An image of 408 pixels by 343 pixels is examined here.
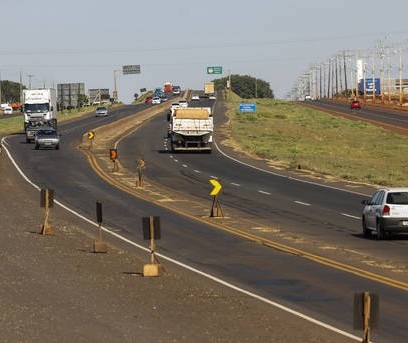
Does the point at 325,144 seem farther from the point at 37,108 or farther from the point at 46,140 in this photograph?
the point at 46,140

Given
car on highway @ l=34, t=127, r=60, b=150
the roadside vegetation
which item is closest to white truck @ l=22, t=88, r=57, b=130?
car on highway @ l=34, t=127, r=60, b=150

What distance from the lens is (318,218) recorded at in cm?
3775

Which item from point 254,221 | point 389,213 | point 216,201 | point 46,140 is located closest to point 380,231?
point 389,213

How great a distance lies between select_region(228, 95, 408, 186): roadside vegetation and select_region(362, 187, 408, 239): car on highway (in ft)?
71.6

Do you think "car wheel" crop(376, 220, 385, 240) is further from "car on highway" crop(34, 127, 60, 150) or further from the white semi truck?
the white semi truck

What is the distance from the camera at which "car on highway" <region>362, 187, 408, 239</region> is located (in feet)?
101

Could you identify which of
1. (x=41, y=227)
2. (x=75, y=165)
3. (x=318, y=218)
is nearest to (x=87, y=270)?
(x=41, y=227)

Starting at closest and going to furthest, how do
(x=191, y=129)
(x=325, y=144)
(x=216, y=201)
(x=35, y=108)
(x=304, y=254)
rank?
1. (x=304, y=254)
2. (x=216, y=201)
3. (x=191, y=129)
4. (x=35, y=108)
5. (x=325, y=144)

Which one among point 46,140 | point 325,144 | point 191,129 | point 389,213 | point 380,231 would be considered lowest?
point 325,144

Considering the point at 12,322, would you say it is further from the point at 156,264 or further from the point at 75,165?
the point at 75,165

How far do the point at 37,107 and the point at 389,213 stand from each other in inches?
2352

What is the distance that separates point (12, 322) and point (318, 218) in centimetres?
2250

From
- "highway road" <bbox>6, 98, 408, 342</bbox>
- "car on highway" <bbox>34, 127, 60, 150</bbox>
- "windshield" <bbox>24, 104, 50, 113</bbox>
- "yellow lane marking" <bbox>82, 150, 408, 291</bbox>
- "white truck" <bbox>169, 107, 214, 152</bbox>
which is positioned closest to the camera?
"highway road" <bbox>6, 98, 408, 342</bbox>

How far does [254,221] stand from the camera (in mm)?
37031
